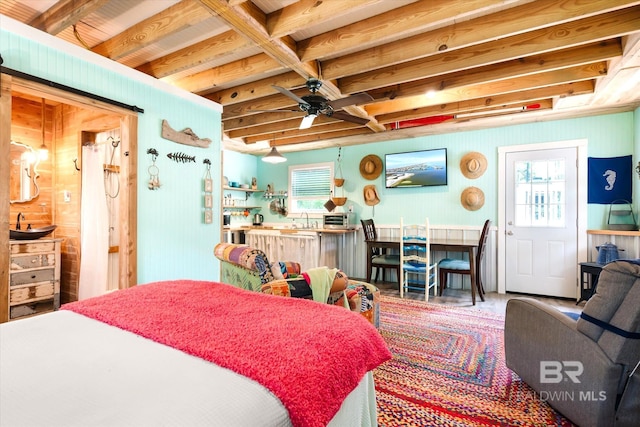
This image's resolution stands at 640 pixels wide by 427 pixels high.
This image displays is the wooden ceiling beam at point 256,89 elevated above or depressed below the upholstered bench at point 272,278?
above

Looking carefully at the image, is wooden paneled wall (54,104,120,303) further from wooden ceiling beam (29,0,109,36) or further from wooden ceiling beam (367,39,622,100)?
wooden ceiling beam (367,39,622,100)

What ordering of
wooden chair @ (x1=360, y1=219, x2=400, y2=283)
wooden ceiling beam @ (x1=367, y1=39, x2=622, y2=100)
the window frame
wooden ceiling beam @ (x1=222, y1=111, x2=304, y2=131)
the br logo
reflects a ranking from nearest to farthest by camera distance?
the br logo, wooden ceiling beam @ (x1=367, y1=39, x2=622, y2=100), wooden ceiling beam @ (x1=222, y1=111, x2=304, y2=131), wooden chair @ (x1=360, y1=219, x2=400, y2=283), the window frame

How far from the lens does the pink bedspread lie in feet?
2.96

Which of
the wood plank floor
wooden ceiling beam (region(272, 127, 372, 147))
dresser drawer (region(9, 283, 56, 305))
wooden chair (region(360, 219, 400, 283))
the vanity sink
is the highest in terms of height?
wooden ceiling beam (region(272, 127, 372, 147))

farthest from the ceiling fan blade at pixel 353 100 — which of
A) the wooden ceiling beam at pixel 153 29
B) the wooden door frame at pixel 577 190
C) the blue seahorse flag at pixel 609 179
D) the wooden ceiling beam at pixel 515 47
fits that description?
the blue seahorse flag at pixel 609 179

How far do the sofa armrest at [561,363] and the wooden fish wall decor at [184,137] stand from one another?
341 centimetres

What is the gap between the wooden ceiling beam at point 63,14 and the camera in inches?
83.4

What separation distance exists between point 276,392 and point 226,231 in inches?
209

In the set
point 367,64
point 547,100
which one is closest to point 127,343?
point 367,64

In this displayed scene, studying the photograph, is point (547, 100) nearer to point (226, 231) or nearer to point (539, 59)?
point (539, 59)

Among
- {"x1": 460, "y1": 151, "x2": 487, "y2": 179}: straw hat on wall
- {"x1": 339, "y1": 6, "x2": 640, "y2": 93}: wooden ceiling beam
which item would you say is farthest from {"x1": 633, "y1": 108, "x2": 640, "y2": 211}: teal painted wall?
{"x1": 339, "y1": 6, "x2": 640, "y2": 93}: wooden ceiling beam

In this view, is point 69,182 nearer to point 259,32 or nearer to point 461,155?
point 259,32

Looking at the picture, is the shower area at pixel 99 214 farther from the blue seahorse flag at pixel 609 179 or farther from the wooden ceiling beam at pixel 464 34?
the blue seahorse flag at pixel 609 179

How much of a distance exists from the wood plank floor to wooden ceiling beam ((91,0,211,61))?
12.7 ft
